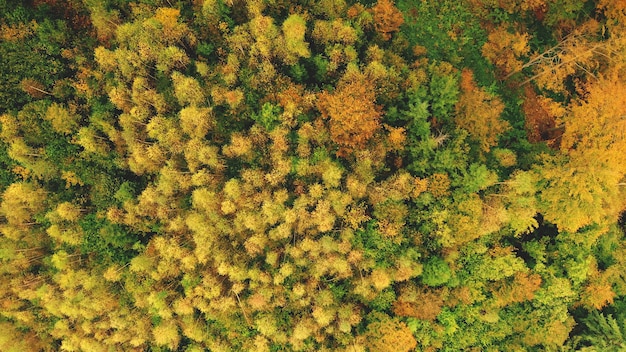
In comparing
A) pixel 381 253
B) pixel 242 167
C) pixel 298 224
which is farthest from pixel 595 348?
pixel 242 167

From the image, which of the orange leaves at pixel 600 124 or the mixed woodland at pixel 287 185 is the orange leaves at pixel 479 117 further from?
the orange leaves at pixel 600 124

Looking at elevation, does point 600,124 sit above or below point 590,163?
above

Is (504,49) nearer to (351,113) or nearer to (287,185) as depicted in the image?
(351,113)

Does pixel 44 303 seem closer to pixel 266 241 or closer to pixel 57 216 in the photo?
pixel 57 216

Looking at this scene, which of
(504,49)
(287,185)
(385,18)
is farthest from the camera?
(504,49)

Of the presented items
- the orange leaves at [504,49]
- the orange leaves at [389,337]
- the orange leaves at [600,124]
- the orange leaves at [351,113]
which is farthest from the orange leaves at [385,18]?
the orange leaves at [389,337]

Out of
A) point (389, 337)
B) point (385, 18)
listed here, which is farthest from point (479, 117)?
point (389, 337)

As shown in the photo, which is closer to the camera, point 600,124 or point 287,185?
point 600,124
